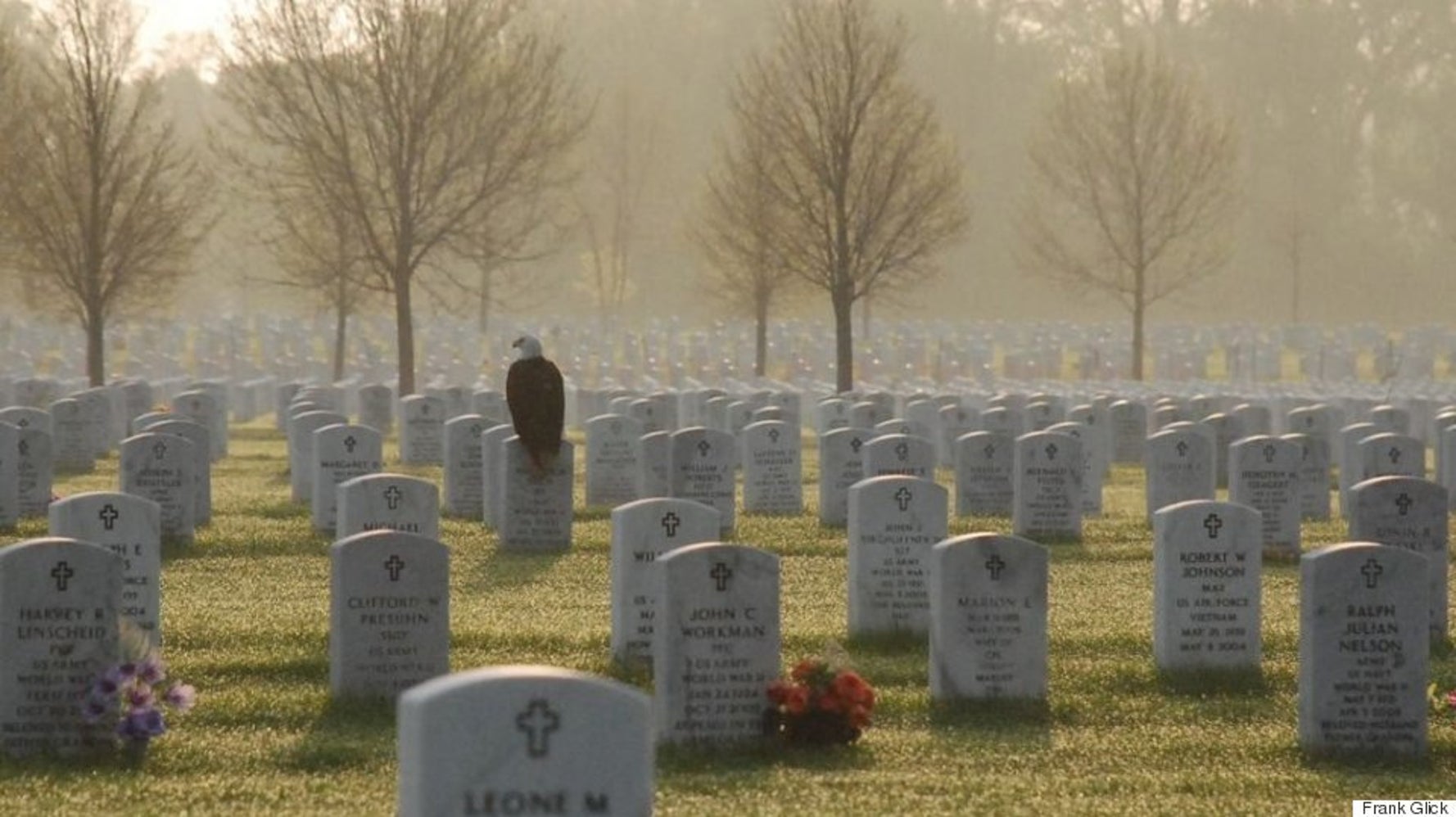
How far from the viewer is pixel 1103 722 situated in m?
11.6

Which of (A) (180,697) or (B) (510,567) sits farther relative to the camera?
(B) (510,567)

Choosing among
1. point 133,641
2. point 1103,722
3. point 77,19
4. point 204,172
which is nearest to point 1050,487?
point 1103,722

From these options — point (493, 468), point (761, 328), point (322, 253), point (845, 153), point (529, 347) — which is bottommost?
point (493, 468)

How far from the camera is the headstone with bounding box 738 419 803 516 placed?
21219 mm

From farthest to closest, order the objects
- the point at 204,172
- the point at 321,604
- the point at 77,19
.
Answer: the point at 204,172 < the point at 77,19 < the point at 321,604

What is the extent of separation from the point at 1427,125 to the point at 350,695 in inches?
3055

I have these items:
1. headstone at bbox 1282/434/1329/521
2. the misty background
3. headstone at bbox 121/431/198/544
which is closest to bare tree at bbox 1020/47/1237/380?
headstone at bbox 1282/434/1329/521

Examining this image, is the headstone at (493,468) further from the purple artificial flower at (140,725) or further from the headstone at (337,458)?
the purple artificial flower at (140,725)

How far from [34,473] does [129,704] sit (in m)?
9.96

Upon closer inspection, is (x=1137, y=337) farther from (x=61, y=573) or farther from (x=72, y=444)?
(x=61, y=573)

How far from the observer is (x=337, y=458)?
19281 mm

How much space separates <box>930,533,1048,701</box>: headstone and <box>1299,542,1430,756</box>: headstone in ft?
4.87

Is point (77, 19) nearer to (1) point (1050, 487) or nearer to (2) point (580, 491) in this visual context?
(2) point (580, 491)

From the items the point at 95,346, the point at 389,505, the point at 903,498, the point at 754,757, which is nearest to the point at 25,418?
the point at 389,505
